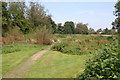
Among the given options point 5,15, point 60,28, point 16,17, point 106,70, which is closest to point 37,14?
point 16,17

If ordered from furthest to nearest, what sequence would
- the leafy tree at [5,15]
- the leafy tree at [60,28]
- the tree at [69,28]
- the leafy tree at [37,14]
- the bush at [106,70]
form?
1. the leafy tree at [60,28]
2. the tree at [69,28]
3. the leafy tree at [37,14]
4. the leafy tree at [5,15]
5. the bush at [106,70]

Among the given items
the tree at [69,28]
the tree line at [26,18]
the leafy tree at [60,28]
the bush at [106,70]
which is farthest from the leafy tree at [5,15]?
the bush at [106,70]

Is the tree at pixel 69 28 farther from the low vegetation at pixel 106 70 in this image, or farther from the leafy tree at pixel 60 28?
the low vegetation at pixel 106 70

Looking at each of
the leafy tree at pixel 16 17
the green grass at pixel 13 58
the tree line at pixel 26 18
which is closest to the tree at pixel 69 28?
the tree line at pixel 26 18

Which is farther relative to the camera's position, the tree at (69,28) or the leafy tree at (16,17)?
the tree at (69,28)

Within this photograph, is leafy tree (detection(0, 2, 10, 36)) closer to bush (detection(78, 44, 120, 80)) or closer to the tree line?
the tree line

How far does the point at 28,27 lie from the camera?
73.8 ft

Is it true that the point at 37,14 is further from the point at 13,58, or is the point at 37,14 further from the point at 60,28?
the point at 13,58

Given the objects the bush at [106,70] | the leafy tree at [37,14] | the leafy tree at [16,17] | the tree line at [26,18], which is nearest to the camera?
the bush at [106,70]

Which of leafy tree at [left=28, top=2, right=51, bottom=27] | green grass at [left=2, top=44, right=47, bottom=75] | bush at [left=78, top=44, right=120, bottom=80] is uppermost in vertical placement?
leafy tree at [left=28, top=2, right=51, bottom=27]

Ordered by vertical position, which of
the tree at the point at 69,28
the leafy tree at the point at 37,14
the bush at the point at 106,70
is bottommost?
the bush at the point at 106,70

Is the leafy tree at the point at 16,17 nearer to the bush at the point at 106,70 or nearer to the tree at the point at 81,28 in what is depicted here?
the tree at the point at 81,28

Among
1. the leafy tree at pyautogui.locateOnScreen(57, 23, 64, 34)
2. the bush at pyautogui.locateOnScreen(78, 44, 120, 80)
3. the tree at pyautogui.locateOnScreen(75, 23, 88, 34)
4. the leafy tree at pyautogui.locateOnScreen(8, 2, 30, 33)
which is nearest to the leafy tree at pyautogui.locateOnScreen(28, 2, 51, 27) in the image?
the leafy tree at pyautogui.locateOnScreen(8, 2, 30, 33)

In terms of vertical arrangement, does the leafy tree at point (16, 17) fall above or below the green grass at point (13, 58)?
above
